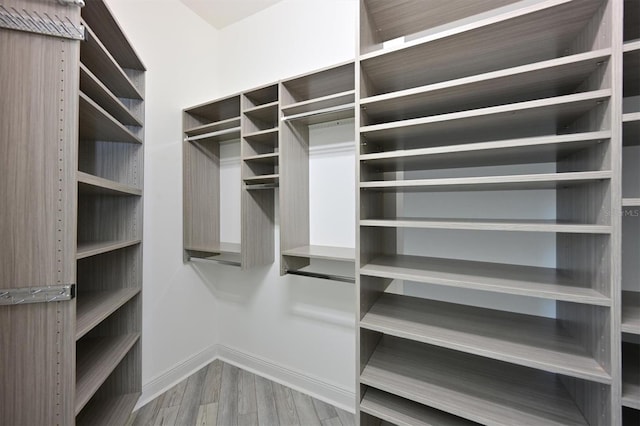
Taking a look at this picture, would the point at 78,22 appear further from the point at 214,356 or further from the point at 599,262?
the point at 214,356

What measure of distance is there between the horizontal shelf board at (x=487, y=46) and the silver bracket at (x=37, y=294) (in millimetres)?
1499

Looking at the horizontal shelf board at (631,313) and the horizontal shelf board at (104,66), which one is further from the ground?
the horizontal shelf board at (104,66)

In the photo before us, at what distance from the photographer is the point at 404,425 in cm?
103

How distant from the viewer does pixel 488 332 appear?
103cm

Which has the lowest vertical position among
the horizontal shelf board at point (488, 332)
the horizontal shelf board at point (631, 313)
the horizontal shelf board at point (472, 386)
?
the horizontal shelf board at point (472, 386)

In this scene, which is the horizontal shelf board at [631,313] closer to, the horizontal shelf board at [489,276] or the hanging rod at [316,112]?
the horizontal shelf board at [489,276]

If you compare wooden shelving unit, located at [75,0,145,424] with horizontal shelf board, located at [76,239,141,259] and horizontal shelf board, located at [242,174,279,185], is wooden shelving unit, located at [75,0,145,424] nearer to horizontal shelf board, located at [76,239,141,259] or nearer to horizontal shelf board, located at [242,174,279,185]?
horizontal shelf board, located at [76,239,141,259]

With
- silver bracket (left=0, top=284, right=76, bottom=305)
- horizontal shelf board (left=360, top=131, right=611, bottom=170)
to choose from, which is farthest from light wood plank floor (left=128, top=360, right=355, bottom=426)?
horizontal shelf board (left=360, top=131, right=611, bottom=170)

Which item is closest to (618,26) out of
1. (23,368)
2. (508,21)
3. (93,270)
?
(508,21)

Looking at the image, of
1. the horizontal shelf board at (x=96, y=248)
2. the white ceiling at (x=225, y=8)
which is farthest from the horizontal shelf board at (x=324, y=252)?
the white ceiling at (x=225, y=8)

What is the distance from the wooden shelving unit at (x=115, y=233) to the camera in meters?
1.54

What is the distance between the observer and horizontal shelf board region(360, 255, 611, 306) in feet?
2.75

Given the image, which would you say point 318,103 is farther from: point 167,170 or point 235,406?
point 235,406

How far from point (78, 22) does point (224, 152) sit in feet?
4.26
